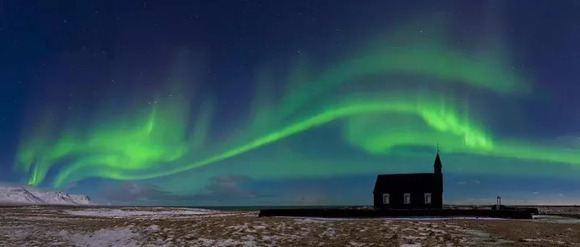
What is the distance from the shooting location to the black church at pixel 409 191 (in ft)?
227

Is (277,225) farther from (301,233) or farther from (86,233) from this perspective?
(86,233)

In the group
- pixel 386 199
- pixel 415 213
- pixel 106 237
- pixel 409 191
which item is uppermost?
pixel 409 191

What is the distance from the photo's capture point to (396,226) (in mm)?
34156

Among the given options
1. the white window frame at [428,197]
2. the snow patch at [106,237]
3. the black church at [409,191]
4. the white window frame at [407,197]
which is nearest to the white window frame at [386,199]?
the black church at [409,191]

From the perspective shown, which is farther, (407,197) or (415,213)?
(407,197)

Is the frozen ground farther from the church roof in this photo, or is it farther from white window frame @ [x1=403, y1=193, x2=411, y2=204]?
white window frame @ [x1=403, y1=193, x2=411, y2=204]

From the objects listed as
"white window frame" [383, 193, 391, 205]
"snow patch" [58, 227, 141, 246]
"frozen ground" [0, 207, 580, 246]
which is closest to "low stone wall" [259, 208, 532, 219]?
"frozen ground" [0, 207, 580, 246]

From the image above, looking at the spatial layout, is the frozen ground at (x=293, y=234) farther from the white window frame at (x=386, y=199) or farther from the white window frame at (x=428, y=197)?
the white window frame at (x=386, y=199)

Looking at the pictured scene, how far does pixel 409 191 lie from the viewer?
231 ft

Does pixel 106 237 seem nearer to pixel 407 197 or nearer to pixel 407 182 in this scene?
pixel 407 197

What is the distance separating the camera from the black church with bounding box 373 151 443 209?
69250 mm

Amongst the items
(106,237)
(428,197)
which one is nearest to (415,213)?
(428,197)

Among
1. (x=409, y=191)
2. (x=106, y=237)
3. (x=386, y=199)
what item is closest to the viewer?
(x=106, y=237)

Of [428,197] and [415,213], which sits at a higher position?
[428,197]
